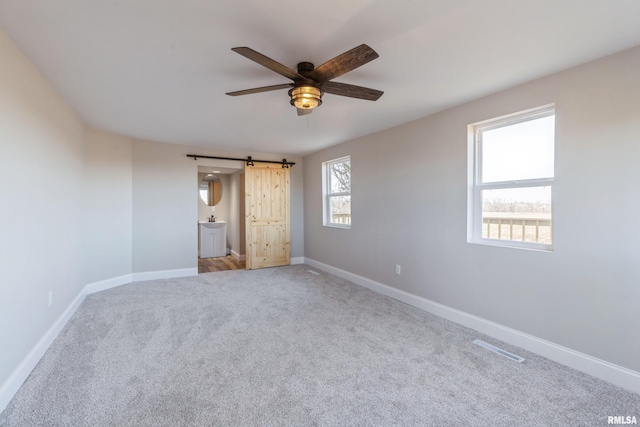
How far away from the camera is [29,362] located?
7.26 feet

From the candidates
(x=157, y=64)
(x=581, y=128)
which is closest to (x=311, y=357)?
(x=157, y=64)

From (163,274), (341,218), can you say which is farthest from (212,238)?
(341,218)

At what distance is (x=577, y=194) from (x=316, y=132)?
3.05 metres

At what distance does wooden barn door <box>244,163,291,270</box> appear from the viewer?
5.89m

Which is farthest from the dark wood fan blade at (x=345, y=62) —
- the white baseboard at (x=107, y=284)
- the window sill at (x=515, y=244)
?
the white baseboard at (x=107, y=284)

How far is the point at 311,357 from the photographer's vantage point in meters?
2.47

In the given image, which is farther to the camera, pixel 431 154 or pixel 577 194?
pixel 431 154

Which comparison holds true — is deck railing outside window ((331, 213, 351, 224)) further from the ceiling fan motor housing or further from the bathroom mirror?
the bathroom mirror

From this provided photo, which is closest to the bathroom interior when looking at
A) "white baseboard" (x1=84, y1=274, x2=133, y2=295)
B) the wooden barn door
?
the wooden barn door

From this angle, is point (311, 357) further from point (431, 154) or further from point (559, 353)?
point (431, 154)

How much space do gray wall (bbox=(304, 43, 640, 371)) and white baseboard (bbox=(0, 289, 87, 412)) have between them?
3.65 metres

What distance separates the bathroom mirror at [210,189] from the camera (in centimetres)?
734

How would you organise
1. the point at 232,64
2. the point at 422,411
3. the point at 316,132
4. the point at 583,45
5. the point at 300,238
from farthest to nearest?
the point at 300,238, the point at 316,132, the point at 232,64, the point at 583,45, the point at 422,411

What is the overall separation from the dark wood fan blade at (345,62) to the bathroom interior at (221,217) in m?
4.90
